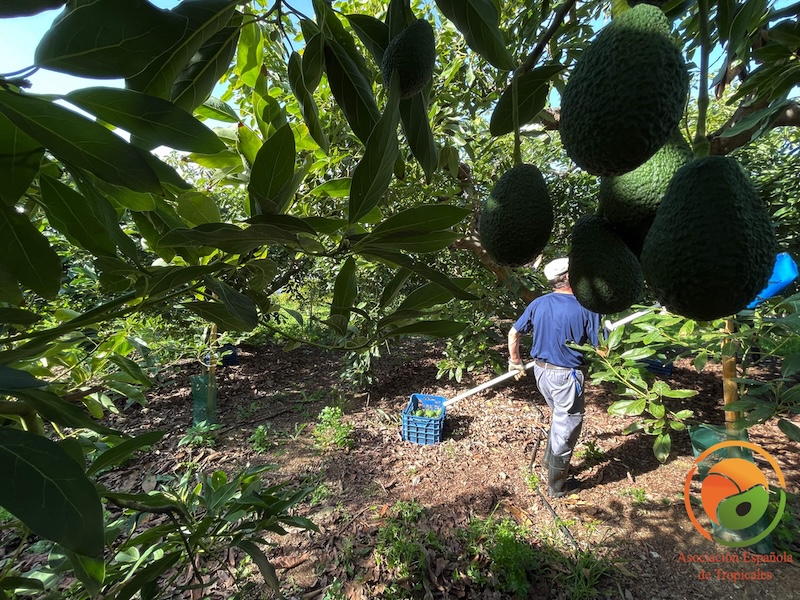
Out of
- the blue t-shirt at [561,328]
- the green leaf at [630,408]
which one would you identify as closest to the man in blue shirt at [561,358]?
the blue t-shirt at [561,328]

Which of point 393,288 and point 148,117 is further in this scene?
point 393,288

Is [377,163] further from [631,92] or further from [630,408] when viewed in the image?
[630,408]

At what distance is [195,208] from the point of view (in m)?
0.71

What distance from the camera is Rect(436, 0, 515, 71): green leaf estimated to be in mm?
604

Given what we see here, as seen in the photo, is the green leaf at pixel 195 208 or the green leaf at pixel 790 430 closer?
the green leaf at pixel 195 208

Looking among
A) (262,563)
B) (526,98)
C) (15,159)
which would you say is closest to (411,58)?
(526,98)

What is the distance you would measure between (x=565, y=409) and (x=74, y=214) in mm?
3314

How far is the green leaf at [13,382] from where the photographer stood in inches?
18.4

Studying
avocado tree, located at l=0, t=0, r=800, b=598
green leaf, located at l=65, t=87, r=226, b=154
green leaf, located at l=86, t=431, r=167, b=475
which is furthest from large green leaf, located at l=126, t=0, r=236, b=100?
green leaf, located at l=86, t=431, r=167, b=475

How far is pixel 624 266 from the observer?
562mm

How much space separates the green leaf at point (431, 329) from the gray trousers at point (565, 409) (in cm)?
276

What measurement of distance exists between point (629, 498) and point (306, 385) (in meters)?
3.80

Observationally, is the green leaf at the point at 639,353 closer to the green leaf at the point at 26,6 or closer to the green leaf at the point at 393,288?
the green leaf at the point at 393,288

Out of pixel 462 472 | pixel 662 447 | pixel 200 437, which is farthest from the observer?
pixel 200 437
